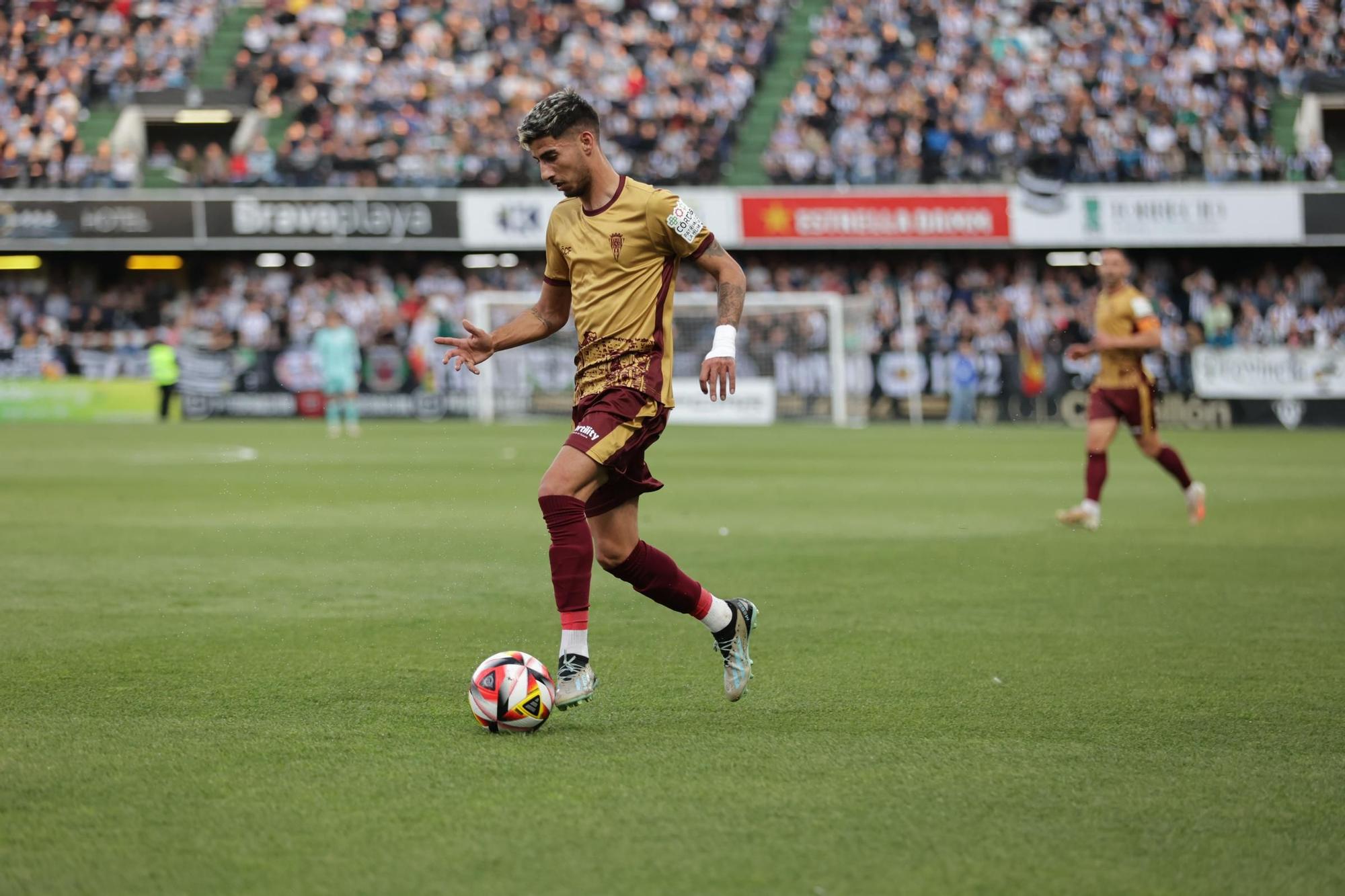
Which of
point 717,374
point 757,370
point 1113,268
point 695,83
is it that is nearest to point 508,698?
point 717,374

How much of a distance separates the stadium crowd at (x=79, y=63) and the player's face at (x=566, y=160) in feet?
103

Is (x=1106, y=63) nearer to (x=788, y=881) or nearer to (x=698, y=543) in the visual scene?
(x=698, y=543)

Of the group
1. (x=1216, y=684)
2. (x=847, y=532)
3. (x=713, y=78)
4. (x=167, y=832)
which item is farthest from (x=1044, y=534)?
(x=713, y=78)

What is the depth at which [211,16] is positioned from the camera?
129 ft

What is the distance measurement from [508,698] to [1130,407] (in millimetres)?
9125

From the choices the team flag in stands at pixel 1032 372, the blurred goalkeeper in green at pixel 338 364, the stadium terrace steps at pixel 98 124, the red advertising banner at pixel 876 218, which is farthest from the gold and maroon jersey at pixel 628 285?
the stadium terrace steps at pixel 98 124

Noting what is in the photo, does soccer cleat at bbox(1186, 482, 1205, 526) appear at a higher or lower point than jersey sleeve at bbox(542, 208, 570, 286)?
lower

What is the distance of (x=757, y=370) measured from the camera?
106ft

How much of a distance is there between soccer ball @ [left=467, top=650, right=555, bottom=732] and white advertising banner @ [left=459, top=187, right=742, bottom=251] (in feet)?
97.0

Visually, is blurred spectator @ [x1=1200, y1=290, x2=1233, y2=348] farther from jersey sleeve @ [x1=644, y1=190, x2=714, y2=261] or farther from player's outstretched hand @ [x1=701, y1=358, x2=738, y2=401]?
player's outstretched hand @ [x1=701, y1=358, x2=738, y2=401]

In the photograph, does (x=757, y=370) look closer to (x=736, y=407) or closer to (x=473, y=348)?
(x=736, y=407)

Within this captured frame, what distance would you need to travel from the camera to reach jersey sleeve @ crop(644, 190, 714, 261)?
600 centimetres

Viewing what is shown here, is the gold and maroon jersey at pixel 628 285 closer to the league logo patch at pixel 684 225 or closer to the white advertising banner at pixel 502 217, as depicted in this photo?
the league logo patch at pixel 684 225

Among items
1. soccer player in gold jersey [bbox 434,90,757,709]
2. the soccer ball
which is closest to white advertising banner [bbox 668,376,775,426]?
soccer player in gold jersey [bbox 434,90,757,709]
